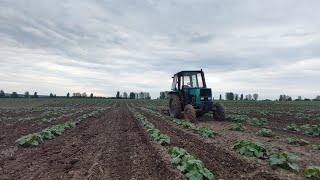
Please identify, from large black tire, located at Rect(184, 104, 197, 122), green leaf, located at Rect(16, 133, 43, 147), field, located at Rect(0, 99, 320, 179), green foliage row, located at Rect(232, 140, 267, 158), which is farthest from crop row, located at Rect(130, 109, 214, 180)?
large black tire, located at Rect(184, 104, 197, 122)

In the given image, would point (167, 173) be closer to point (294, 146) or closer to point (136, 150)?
point (136, 150)

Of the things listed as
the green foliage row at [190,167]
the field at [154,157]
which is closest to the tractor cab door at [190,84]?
the field at [154,157]

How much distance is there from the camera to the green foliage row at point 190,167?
723cm

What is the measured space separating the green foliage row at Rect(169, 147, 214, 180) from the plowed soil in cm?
17

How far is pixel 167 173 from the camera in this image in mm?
7887

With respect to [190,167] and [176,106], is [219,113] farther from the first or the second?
[190,167]

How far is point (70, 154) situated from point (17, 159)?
1.34 metres

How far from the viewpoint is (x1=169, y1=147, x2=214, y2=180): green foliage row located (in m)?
7.23

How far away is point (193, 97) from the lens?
2119cm

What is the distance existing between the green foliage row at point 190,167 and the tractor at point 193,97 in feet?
36.2

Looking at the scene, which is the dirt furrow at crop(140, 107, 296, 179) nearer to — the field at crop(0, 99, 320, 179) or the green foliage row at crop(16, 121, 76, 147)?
the field at crop(0, 99, 320, 179)

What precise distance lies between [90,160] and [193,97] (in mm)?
12271

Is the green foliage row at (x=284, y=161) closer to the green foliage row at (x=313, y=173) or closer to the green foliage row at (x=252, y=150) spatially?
the green foliage row at (x=313, y=173)

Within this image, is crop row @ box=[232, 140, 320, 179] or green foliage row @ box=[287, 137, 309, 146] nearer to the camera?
crop row @ box=[232, 140, 320, 179]
